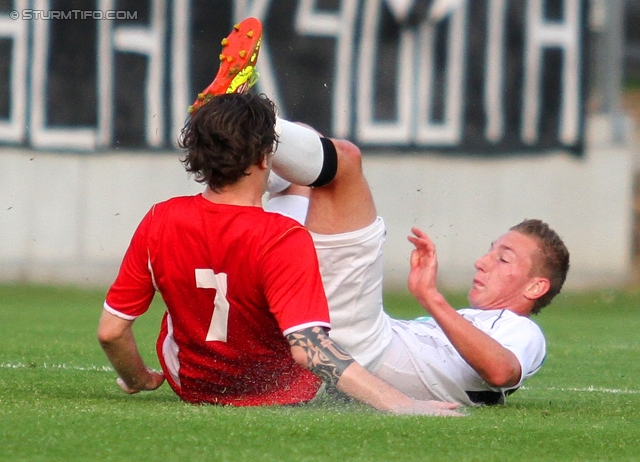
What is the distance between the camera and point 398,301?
10.9m

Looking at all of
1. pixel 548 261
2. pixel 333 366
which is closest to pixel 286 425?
pixel 333 366

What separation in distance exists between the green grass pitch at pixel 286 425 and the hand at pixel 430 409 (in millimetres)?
64

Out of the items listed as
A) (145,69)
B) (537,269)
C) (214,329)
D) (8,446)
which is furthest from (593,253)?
(8,446)

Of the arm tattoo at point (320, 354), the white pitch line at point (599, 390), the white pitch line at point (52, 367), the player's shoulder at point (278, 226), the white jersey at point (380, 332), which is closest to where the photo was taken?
the arm tattoo at point (320, 354)

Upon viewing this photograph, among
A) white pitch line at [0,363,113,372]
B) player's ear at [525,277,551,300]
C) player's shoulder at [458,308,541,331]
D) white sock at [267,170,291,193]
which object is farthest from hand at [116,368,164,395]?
player's ear at [525,277,551,300]

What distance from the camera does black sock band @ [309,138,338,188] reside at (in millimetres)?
4176

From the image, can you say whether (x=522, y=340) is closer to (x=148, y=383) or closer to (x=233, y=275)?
(x=233, y=275)

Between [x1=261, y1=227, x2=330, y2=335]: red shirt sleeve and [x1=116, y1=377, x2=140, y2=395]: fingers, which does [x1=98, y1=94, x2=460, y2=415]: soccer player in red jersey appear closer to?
[x1=261, y1=227, x2=330, y2=335]: red shirt sleeve

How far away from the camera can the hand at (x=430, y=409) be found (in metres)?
3.72

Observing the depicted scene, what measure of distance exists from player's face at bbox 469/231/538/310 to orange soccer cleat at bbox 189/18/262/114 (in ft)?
3.77

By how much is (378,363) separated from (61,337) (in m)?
3.07

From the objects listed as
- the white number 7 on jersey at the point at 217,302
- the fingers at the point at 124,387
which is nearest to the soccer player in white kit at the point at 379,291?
the white number 7 on jersey at the point at 217,302

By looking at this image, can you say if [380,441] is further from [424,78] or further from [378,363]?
[424,78]

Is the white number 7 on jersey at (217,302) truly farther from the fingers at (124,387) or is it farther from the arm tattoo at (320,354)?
the fingers at (124,387)
